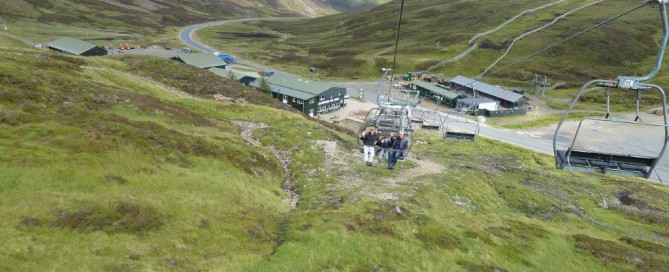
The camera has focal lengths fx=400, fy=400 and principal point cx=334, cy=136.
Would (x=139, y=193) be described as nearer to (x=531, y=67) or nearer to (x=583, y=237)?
(x=583, y=237)

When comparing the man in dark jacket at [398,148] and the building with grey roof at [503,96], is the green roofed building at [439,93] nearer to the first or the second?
the building with grey roof at [503,96]

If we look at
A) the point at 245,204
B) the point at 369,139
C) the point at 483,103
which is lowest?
the point at 245,204

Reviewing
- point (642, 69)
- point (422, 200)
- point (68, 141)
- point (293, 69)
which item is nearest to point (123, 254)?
point (68, 141)

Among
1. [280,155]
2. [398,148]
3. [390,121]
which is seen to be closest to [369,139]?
[398,148]

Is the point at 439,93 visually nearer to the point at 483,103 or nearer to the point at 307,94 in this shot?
the point at 483,103

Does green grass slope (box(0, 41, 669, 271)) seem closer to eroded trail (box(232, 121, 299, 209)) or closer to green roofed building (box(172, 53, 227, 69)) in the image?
eroded trail (box(232, 121, 299, 209))

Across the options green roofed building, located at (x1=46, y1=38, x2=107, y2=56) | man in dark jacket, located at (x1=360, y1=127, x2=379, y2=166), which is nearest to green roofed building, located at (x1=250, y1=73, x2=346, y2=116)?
green roofed building, located at (x1=46, y1=38, x2=107, y2=56)

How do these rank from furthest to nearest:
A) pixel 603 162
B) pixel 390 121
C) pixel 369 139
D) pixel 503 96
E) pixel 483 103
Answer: pixel 503 96 → pixel 483 103 → pixel 390 121 → pixel 369 139 → pixel 603 162
